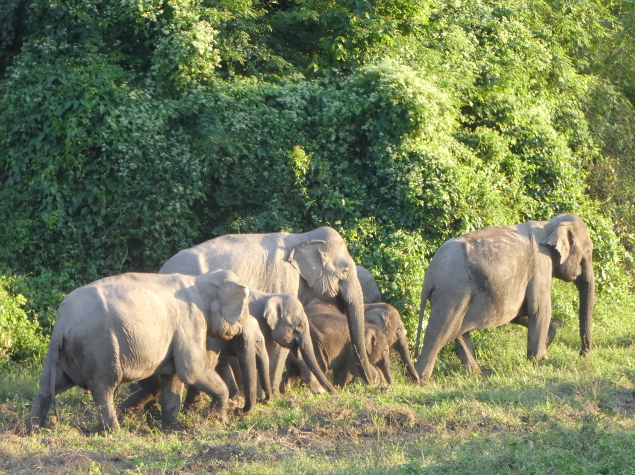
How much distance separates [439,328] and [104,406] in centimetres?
407

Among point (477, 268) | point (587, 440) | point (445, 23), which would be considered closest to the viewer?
point (587, 440)

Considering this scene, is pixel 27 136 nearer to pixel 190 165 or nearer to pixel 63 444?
pixel 190 165

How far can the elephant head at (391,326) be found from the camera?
10.1 m

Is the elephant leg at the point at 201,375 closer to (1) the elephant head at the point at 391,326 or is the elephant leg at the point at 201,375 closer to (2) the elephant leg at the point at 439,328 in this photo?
(1) the elephant head at the point at 391,326

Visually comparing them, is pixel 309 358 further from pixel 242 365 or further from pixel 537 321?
pixel 537 321

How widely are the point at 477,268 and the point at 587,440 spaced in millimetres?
3758

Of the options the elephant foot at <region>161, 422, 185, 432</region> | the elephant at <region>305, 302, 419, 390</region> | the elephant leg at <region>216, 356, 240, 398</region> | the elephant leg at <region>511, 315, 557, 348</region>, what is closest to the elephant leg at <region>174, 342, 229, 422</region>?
the elephant foot at <region>161, 422, 185, 432</region>

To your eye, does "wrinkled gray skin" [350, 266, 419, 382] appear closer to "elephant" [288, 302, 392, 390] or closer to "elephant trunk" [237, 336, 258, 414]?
"elephant" [288, 302, 392, 390]

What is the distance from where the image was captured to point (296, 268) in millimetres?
9719

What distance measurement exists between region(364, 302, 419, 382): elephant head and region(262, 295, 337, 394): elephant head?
52.2 inches

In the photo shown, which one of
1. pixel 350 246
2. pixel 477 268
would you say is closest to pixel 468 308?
pixel 477 268

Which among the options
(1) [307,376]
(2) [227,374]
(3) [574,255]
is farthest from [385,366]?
(3) [574,255]

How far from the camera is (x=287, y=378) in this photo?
980 cm

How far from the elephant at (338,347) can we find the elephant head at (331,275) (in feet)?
0.82
